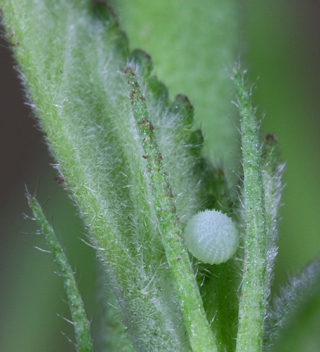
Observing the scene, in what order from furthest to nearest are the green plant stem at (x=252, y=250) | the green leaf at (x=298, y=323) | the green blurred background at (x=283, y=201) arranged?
1. the green blurred background at (x=283, y=201)
2. the green leaf at (x=298, y=323)
3. the green plant stem at (x=252, y=250)

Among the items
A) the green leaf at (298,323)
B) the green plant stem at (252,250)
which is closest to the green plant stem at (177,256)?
the green plant stem at (252,250)

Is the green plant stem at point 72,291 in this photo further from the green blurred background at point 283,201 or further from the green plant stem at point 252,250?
the green blurred background at point 283,201

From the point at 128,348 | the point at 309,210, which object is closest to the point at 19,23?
the point at 128,348

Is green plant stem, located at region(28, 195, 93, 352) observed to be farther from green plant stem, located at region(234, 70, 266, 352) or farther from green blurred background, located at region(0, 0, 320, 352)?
green blurred background, located at region(0, 0, 320, 352)

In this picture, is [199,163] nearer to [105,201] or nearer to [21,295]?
[105,201]

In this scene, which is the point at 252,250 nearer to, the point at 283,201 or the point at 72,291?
the point at 72,291

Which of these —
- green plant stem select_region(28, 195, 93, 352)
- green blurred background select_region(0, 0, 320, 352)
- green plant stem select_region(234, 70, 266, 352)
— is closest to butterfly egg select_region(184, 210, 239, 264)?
green plant stem select_region(234, 70, 266, 352)

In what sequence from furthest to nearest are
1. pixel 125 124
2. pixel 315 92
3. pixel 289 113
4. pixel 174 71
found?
1. pixel 315 92
2. pixel 289 113
3. pixel 174 71
4. pixel 125 124
